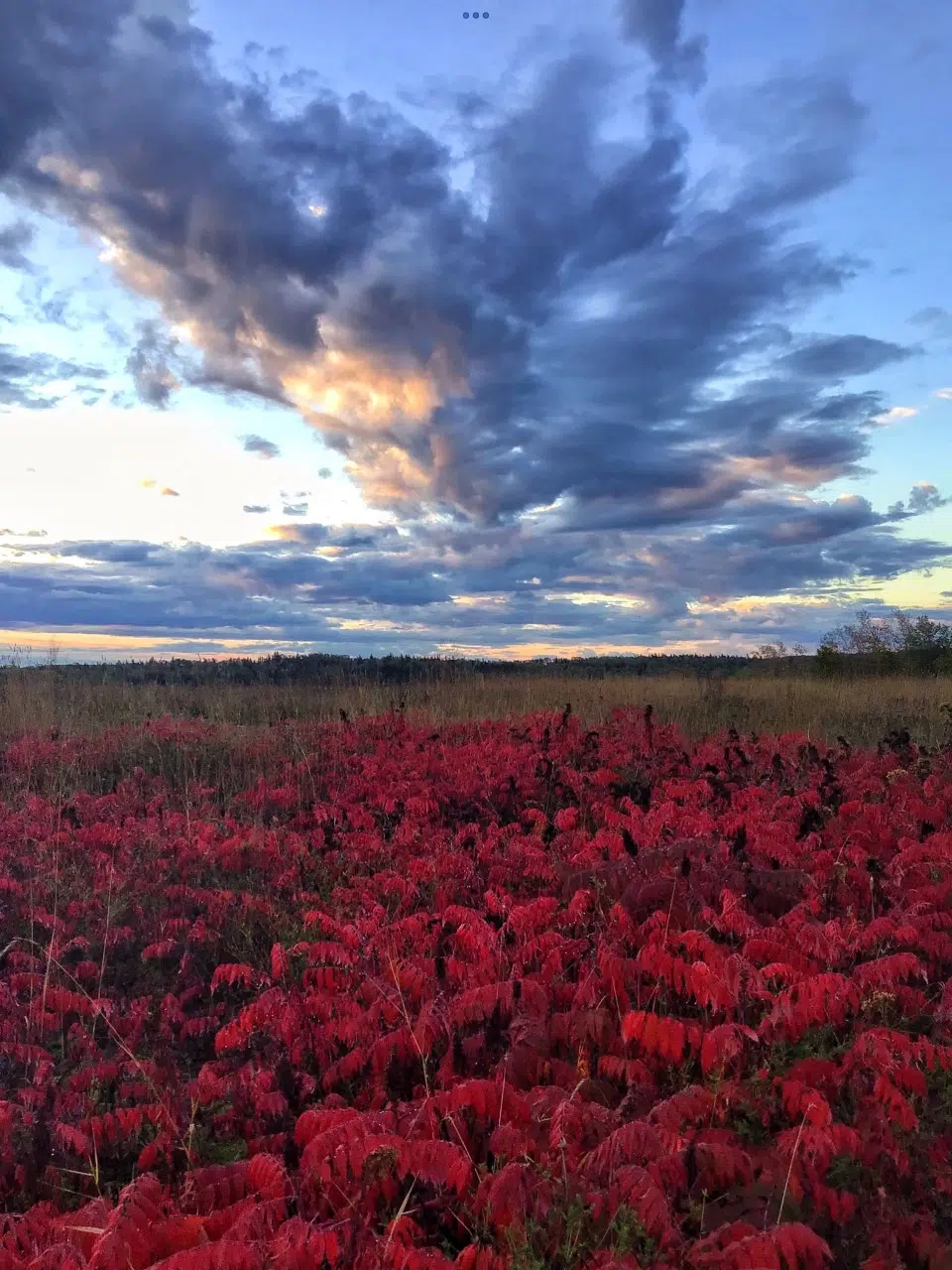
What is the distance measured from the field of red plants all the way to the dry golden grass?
28.5 ft

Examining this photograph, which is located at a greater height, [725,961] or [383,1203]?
[725,961]

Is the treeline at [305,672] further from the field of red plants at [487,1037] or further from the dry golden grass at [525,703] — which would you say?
the field of red plants at [487,1037]

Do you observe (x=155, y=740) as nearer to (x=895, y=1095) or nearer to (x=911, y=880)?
(x=911, y=880)

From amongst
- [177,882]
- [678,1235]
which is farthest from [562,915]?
[177,882]

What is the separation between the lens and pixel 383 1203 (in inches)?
137

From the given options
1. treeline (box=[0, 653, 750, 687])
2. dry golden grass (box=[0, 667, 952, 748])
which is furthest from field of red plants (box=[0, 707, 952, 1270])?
treeline (box=[0, 653, 750, 687])

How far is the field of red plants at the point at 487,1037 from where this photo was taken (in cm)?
318

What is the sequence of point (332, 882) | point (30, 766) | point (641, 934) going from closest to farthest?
point (641, 934), point (332, 882), point (30, 766)

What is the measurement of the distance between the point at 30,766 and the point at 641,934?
1072cm

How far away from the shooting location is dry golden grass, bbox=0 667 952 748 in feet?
61.4

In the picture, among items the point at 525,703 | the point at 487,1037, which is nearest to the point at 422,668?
the point at 525,703

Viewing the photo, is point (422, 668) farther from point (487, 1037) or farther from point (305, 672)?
point (487, 1037)

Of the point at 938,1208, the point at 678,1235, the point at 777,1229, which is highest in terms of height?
the point at 777,1229

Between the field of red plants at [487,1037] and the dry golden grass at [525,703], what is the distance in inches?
342
